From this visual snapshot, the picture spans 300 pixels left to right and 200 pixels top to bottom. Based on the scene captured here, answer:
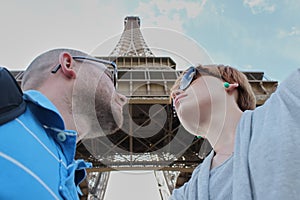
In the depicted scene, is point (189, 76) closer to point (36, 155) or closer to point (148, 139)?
point (36, 155)

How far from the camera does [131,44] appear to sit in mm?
37875

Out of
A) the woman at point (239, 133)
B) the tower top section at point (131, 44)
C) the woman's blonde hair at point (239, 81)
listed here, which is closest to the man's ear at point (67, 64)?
the woman at point (239, 133)

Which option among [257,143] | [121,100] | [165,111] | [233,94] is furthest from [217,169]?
[165,111]

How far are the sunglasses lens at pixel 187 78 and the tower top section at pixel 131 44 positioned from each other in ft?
90.2

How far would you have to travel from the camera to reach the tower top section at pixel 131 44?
3269 cm

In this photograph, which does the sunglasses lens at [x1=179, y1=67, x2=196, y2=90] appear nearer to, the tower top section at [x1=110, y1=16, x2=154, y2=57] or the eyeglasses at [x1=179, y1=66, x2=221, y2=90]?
the eyeglasses at [x1=179, y1=66, x2=221, y2=90]

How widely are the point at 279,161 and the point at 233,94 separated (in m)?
0.86

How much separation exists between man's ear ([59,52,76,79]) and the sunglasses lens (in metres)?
0.76

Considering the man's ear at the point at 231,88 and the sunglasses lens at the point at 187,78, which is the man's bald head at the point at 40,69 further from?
the man's ear at the point at 231,88

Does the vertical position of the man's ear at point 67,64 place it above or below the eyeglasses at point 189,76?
above

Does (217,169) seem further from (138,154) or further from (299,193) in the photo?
(138,154)

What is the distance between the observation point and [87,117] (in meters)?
1.61

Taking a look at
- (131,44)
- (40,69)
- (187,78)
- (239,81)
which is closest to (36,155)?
(40,69)

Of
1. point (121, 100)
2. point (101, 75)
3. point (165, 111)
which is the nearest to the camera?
point (101, 75)
